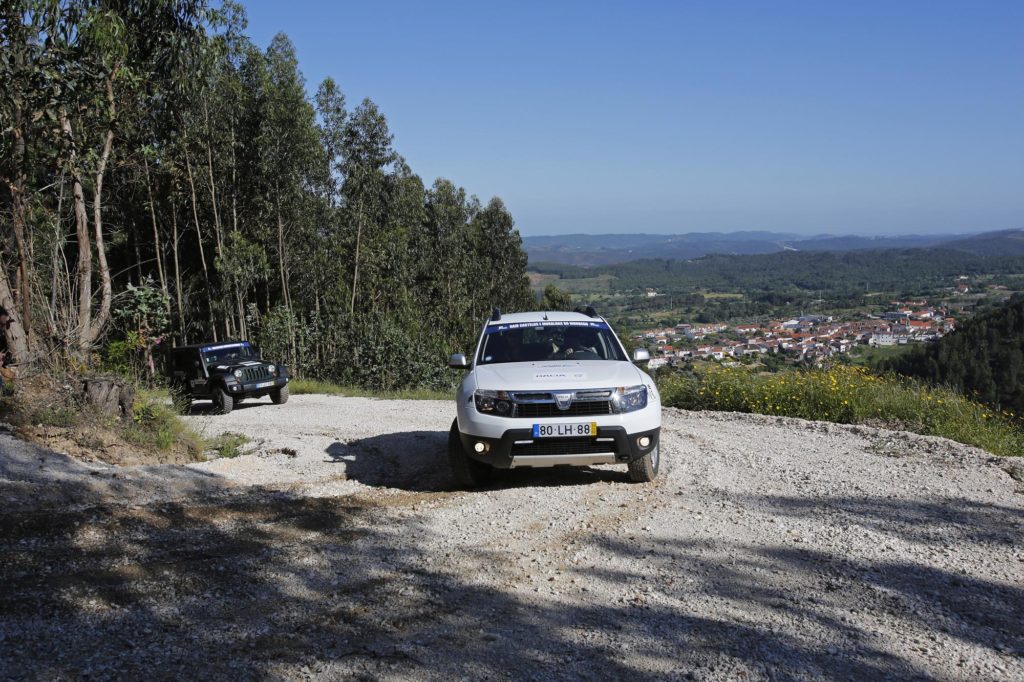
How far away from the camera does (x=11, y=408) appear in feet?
30.2

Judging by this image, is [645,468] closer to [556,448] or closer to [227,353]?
[556,448]

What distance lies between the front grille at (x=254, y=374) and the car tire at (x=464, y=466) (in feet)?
34.0

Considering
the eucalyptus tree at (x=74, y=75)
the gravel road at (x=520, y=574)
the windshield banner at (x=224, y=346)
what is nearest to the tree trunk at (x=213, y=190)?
the windshield banner at (x=224, y=346)

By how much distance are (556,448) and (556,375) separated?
0.70m

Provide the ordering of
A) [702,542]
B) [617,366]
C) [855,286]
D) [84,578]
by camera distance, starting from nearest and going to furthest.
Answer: [84,578] < [702,542] < [617,366] < [855,286]

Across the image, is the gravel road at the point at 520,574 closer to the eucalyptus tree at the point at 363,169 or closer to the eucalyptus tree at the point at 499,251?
the eucalyptus tree at the point at 363,169

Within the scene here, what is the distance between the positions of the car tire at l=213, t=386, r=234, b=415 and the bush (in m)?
8.78

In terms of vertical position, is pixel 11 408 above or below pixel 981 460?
above

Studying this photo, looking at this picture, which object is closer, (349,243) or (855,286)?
(349,243)

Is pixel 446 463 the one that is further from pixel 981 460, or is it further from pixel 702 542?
pixel 981 460

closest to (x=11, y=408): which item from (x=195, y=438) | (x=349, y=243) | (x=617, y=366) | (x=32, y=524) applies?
(x=195, y=438)

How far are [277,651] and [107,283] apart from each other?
13.3 meters

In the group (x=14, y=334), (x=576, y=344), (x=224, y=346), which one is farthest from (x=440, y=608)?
(x=224, y=346)

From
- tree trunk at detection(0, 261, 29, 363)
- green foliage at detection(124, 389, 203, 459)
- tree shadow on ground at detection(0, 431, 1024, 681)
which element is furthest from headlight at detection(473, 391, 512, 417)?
tree trunk at detection(0, 261, 29, 363)
